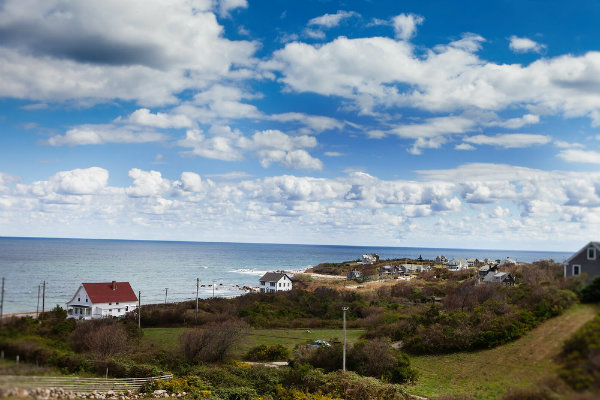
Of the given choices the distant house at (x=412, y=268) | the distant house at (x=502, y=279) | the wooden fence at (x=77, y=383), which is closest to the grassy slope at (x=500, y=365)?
the distant house at (x=502, y=279)

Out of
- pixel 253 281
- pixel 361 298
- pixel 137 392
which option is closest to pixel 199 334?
pixel 137 392

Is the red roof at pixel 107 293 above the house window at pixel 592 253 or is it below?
below

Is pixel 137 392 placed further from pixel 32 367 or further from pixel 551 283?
pixel 551 283

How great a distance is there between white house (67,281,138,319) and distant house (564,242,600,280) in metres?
42.6

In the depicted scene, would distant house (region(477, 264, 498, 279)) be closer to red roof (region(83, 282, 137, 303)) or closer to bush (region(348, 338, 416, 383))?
bush (region(348, 338, 416, 383))

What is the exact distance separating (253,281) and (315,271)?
32.2 m

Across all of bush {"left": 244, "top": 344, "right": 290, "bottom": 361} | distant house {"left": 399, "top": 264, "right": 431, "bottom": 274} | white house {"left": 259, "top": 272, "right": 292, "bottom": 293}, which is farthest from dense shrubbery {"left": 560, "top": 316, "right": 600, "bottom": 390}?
distant house {"left": 399, "top": 264, "right": 431, "bottom": 274}

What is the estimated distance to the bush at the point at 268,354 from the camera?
1384 inches

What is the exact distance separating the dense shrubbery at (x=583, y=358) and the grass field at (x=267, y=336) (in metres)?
29.2

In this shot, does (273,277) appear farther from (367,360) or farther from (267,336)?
(367,360)

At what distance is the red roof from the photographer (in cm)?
4569

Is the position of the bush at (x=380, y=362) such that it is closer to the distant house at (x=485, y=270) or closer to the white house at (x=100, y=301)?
the white house at (x=100, y=301)

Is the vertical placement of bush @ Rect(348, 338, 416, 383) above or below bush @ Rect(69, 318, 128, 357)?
below

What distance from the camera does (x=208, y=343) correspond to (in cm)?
3148
